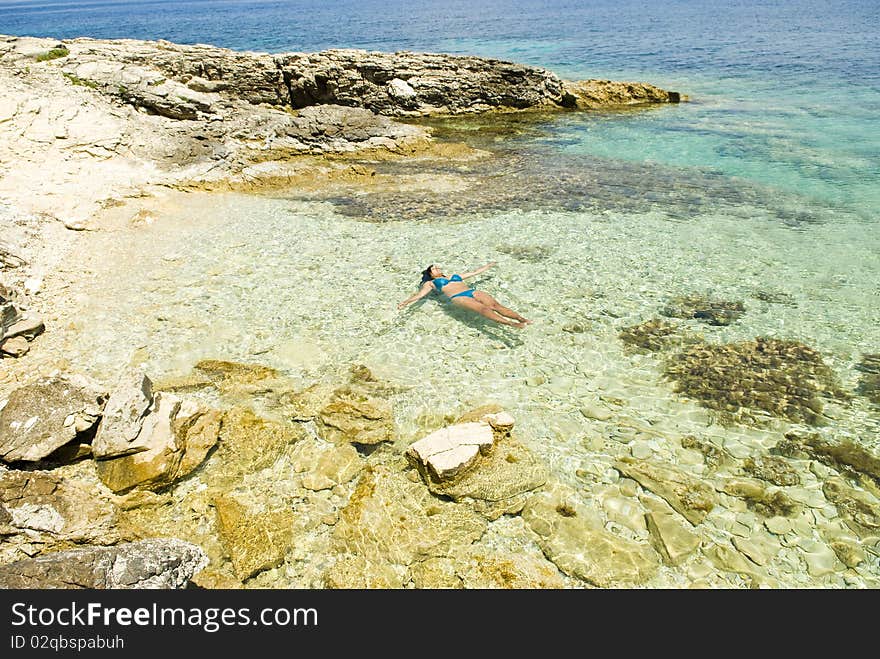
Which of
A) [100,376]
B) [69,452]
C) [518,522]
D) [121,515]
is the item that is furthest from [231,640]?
[100,376]

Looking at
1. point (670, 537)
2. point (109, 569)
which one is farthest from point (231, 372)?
point (670, 537)

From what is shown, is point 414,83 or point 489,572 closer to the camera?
point 489,572

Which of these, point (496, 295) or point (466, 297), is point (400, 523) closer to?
point (466, 297)

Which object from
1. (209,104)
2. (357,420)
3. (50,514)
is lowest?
(357,420)

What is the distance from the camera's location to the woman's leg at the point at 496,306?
9438mm

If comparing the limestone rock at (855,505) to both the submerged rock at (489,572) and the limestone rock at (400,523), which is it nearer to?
the submerged rock at (489,572)

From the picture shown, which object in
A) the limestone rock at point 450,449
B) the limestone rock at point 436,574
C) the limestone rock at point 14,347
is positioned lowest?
the limestone rock at point 436,574

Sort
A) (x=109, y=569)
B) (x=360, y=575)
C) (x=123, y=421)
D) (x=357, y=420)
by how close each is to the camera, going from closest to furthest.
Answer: (x=109, y=569), (x=360, y=575), (x=123, y=421), (x=357, y=420)

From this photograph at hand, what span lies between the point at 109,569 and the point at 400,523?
284cm

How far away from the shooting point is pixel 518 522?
5941 mm

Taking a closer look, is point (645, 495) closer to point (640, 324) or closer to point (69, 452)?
point (640, 324)

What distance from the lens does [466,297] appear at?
9.79 meters

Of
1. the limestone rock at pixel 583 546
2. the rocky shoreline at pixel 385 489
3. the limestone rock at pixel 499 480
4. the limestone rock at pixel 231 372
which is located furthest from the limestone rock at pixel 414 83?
the limestone rock at pixel 583 546

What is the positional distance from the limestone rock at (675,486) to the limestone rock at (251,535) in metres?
4.24
